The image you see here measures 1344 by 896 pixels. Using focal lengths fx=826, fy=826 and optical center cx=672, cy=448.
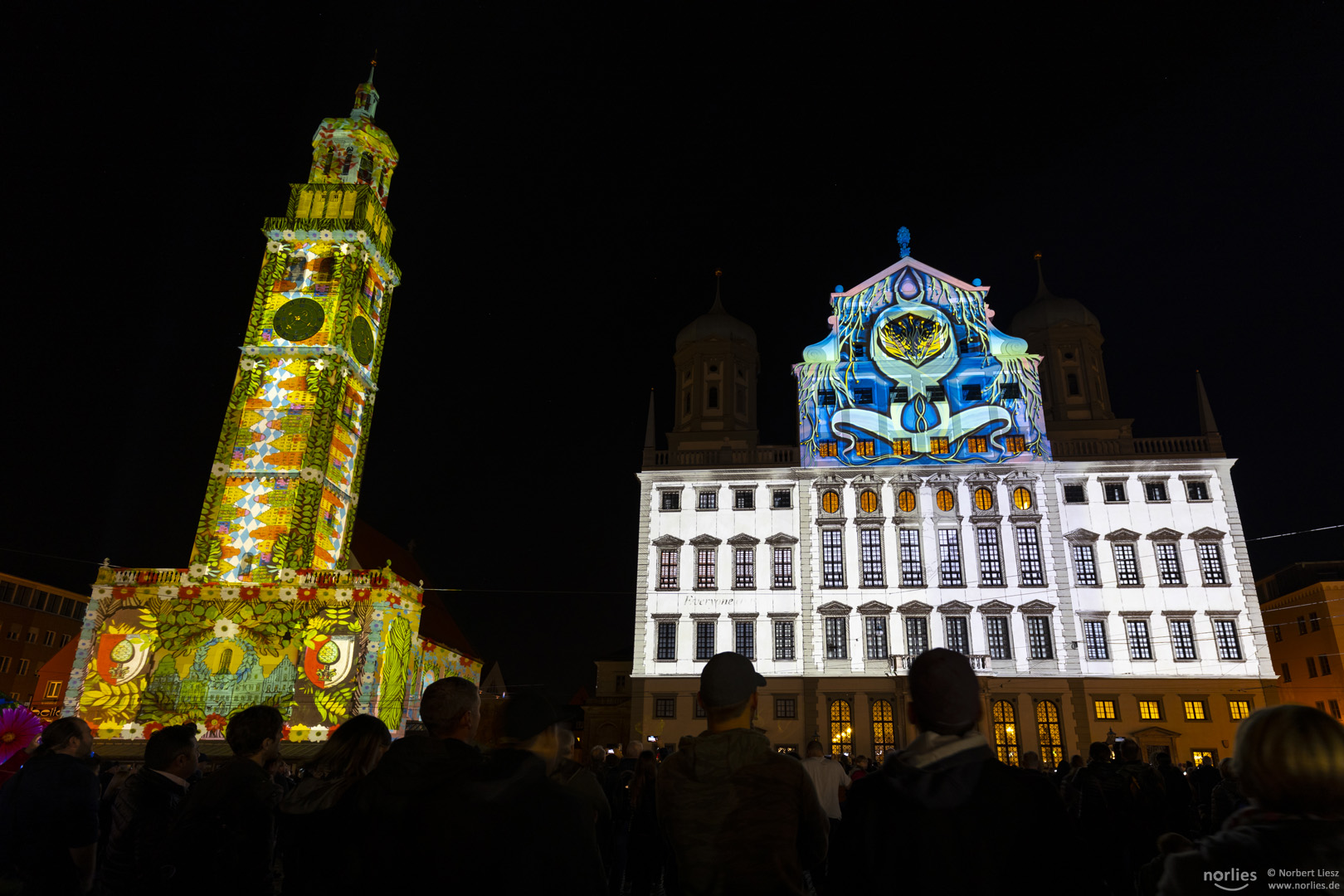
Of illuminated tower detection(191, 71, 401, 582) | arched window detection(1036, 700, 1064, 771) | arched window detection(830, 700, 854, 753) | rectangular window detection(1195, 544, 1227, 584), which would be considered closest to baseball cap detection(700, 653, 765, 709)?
illuminated tower detection(191, 71, 401, 582)

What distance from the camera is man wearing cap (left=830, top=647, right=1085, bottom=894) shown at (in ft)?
8.91

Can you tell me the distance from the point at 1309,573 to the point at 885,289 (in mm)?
35354

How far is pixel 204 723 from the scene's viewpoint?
3048 centimetres

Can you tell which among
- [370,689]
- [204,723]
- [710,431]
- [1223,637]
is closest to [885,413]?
[710,431]

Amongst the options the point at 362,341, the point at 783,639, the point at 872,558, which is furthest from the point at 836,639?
the point at 362,341

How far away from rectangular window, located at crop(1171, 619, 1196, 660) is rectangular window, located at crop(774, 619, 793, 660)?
16375mm

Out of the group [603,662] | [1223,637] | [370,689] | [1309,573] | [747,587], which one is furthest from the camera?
[603,662]

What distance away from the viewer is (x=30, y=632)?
58.0 meters

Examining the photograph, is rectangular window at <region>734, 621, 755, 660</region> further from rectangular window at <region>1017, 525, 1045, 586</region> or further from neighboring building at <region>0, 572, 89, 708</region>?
neighboring building at <region>0, 572, 89, 708</region>

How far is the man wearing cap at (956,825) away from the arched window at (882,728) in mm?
35354

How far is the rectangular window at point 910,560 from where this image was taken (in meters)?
37.8

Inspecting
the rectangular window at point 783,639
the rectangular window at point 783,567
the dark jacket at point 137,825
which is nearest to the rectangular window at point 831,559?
the rectangular window at point 783,567

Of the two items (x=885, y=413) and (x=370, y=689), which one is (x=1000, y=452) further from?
(x=370, y=689)

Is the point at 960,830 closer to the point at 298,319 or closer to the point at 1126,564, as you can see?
the point at 298,319
